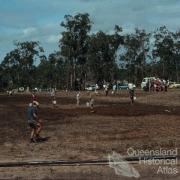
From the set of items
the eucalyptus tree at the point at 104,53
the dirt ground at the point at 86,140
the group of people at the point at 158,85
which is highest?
the eucalyptus tree at the point at 104,53

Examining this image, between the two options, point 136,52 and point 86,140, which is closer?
point 86,140

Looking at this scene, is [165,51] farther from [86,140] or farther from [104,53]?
[86,140]

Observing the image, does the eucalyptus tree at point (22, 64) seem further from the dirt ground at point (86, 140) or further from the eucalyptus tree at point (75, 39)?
the dirt ground at point (86, 140)

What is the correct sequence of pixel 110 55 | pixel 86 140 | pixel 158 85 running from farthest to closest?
pixel 110 55, pixel 158 85, pixel 86 140

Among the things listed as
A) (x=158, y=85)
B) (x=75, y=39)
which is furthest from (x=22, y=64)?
(x=158, y=85)

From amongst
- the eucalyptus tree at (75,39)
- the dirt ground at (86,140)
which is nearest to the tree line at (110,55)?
the eucalyptus tree at (75,39)

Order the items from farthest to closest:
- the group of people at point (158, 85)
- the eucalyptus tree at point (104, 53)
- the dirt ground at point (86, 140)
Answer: the eucalyptus tree at point (104, 53) < the group of people at point (158, 85) < the dirt ground at point (86, 140)

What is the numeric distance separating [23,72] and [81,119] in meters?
97.3

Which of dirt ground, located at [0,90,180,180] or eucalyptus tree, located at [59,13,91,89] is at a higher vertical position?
eucalyptus tree, located at [59,13,91,89]

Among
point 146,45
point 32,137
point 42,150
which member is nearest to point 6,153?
point 42,150

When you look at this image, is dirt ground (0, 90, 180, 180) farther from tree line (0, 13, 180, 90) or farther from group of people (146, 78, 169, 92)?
tree line (0, 13, 180, 90)

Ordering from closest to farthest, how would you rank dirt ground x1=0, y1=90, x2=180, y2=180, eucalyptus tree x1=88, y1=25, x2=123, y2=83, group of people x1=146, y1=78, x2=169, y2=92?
dirt ground x1=0, y1=90, x2=180, y2=180 → group of people x1=146, y1=78, x2=169, y2=92 → eucalyptus tree x1=88, y1=25, x2=123, y2=83

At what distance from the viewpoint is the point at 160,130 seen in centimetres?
2508

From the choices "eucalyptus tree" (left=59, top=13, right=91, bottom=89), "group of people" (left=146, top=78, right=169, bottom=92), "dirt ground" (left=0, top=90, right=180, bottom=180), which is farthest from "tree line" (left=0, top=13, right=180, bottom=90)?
"dirt ground" (left=0, top=90, right=180, bottom=180)
